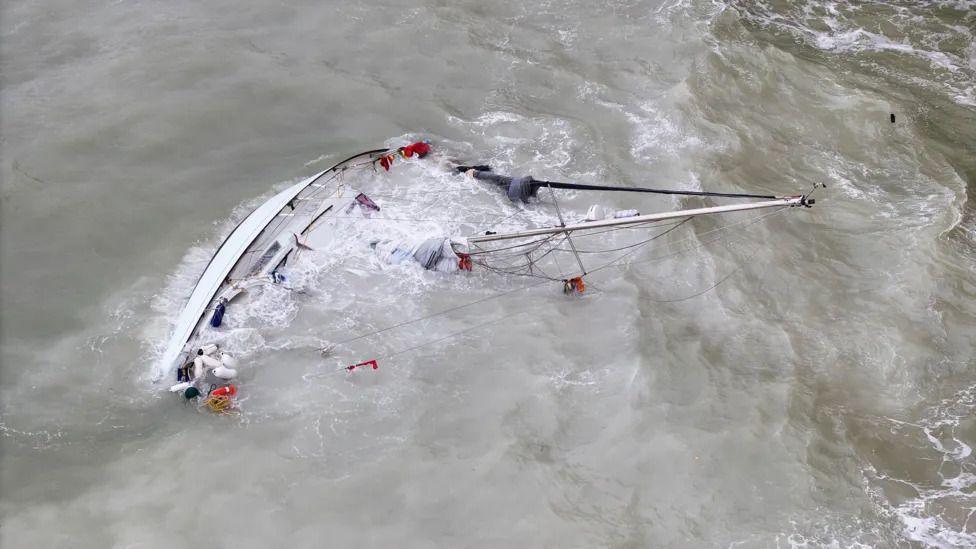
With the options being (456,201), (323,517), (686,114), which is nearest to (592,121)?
(686,114)

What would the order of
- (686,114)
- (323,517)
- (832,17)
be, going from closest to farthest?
1. (323,517)
2. (686,114)
3. (832,17)

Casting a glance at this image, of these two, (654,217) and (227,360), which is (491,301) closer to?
(654,217)

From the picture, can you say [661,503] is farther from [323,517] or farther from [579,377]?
[323,517]

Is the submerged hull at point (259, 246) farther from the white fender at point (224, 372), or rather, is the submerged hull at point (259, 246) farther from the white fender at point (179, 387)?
the white fender at point (224, 372)

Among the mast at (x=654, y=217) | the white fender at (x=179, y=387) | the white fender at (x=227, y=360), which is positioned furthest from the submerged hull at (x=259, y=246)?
the mast at (x=654, y=217)

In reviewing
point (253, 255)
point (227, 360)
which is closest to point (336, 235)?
point (253, 255)

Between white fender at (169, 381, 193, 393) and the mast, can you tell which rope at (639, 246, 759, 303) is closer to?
the mast
